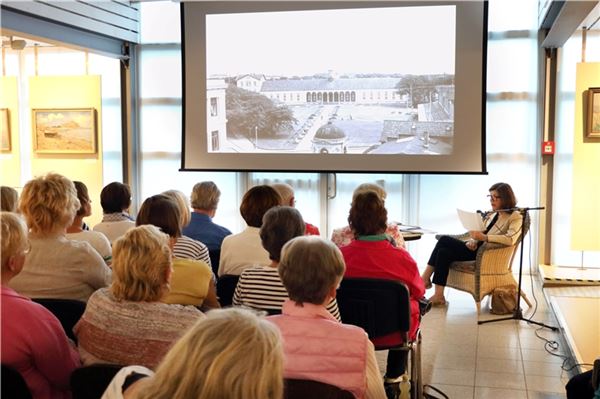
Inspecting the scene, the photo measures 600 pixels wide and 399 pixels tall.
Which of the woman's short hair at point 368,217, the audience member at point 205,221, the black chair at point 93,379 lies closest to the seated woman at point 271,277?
the woman's short hair at point 368,217

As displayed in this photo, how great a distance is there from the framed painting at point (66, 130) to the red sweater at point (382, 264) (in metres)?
5.52

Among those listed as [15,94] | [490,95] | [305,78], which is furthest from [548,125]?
[15,94]

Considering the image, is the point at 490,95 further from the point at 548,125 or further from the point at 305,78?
the point at 305,78

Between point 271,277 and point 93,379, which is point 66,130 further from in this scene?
point 93,379

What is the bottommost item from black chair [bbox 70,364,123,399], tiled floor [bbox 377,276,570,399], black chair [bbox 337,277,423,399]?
tiled floor [bbox 377,276,570,399]

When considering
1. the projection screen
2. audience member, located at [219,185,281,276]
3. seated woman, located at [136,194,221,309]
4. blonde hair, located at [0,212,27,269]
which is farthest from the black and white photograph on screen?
blonde hair, located at [0,212,27,269]

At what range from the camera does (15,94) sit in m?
8.36

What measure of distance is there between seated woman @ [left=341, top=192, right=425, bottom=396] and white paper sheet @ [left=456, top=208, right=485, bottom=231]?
2239 mm

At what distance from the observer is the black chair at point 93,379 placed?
70.9 inches

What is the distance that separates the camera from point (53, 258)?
9.59 ft

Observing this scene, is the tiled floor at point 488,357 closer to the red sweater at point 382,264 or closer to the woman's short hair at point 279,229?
the red sweater at point 382,264

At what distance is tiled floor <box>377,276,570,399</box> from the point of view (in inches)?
157

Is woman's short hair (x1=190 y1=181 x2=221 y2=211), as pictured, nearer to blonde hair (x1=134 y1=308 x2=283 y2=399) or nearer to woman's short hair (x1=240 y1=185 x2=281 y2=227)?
woman's short hair (x1=240 y1=185 x2=281 y2=227)

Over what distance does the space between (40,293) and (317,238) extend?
1.34 m
